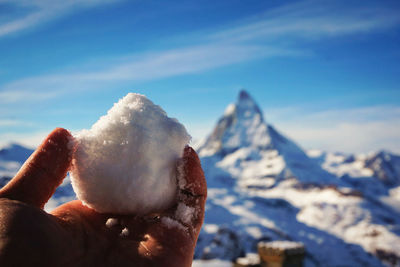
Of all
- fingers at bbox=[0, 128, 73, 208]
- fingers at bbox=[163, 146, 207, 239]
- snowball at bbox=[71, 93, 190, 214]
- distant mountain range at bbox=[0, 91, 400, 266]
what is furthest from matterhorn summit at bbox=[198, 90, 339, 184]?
fingers at bbox=[0, 128, 73, 208]

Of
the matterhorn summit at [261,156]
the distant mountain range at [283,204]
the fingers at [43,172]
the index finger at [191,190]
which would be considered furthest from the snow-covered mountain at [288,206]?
the fingers at [43,172]

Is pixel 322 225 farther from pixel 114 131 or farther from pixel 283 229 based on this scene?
pixel 114 131

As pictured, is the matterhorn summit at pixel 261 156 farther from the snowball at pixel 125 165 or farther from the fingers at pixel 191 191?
the snowball at pixel 125 165

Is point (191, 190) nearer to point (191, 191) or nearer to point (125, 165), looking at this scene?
point (191, 191)

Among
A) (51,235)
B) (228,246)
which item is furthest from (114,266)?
(228,246)

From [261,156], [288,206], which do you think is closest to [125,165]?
[288,206]

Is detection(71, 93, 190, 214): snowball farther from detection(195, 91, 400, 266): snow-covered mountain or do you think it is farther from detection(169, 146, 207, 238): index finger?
detection(195, 91, 400, 266): snow-covered mountain
